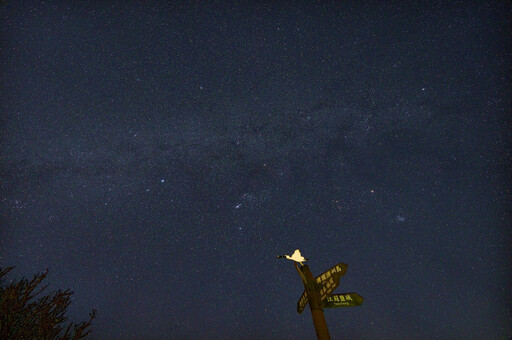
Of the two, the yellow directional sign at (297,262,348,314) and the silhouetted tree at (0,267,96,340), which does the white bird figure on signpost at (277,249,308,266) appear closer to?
the yellow directional sign at (297,262,348,314)

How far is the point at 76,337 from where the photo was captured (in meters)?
8.66

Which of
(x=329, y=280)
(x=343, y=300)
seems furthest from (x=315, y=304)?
(x=343, y=300)

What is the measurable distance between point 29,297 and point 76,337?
1.66 metres

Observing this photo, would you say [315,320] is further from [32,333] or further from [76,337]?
[32,333]

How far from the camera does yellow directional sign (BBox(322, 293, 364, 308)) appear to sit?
4641 millimetres

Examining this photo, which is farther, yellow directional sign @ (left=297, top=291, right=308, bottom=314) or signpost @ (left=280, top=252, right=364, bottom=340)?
yellow directional sign @ (left=297, top=291, right=308, bottom=314)

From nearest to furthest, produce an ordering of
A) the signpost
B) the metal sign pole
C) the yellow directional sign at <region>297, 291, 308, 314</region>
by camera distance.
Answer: the metal sign pole, the signpost, the yellow directional sign at <region>297, 291, 308, 314</region>

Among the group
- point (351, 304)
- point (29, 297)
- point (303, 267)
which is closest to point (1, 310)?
point (29, 297)

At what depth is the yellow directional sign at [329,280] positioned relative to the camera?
458cm

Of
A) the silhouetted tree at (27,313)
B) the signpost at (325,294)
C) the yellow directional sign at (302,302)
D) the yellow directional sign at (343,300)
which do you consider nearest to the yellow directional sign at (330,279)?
the signpost at (325,294)

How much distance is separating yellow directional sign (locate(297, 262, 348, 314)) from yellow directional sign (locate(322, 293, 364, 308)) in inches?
6.1

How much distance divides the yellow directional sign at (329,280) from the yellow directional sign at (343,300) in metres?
0.15

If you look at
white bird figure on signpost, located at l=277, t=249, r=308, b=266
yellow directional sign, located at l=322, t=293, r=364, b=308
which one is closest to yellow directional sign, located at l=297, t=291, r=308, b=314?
yellow directional sign, located at l=322, t=293, r=364, b=308

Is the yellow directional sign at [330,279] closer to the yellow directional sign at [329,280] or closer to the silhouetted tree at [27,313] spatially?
the yellow directional sign at [329,280]
